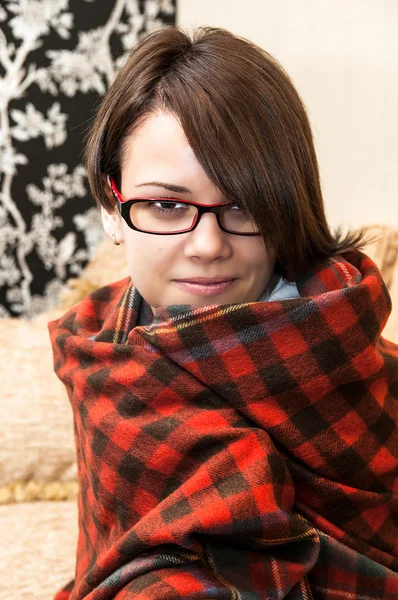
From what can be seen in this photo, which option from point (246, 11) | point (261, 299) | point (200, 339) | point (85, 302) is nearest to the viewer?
point (200, 339)

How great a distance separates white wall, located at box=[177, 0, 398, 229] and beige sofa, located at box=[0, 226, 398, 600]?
0.22 m

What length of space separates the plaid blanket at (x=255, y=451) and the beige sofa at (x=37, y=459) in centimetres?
31

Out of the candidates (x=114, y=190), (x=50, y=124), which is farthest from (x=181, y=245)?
(x=50, y=124)

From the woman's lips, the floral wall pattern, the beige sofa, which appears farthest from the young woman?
the floral wall pattern

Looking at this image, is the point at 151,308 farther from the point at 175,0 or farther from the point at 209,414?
the point at 175,0

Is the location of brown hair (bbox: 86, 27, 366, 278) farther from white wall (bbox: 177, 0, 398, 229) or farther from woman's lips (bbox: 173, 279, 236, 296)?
white wall (bbox: 177, 0, 398, 229)

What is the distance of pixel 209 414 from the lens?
810 millimetres

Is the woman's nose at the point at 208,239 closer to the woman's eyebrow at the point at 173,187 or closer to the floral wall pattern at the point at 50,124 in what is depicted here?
the woman's eyebrow at the point at 173,187

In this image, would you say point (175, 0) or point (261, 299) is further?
point (175, 0)

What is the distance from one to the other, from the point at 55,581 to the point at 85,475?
0.86 ft

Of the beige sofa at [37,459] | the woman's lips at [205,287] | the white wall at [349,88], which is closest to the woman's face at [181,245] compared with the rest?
the woman's lips at [205,287]

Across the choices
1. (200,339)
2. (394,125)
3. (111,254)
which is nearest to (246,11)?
(394,125)

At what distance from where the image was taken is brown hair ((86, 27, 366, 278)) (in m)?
0.79

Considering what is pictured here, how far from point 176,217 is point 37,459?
0.82 metres
